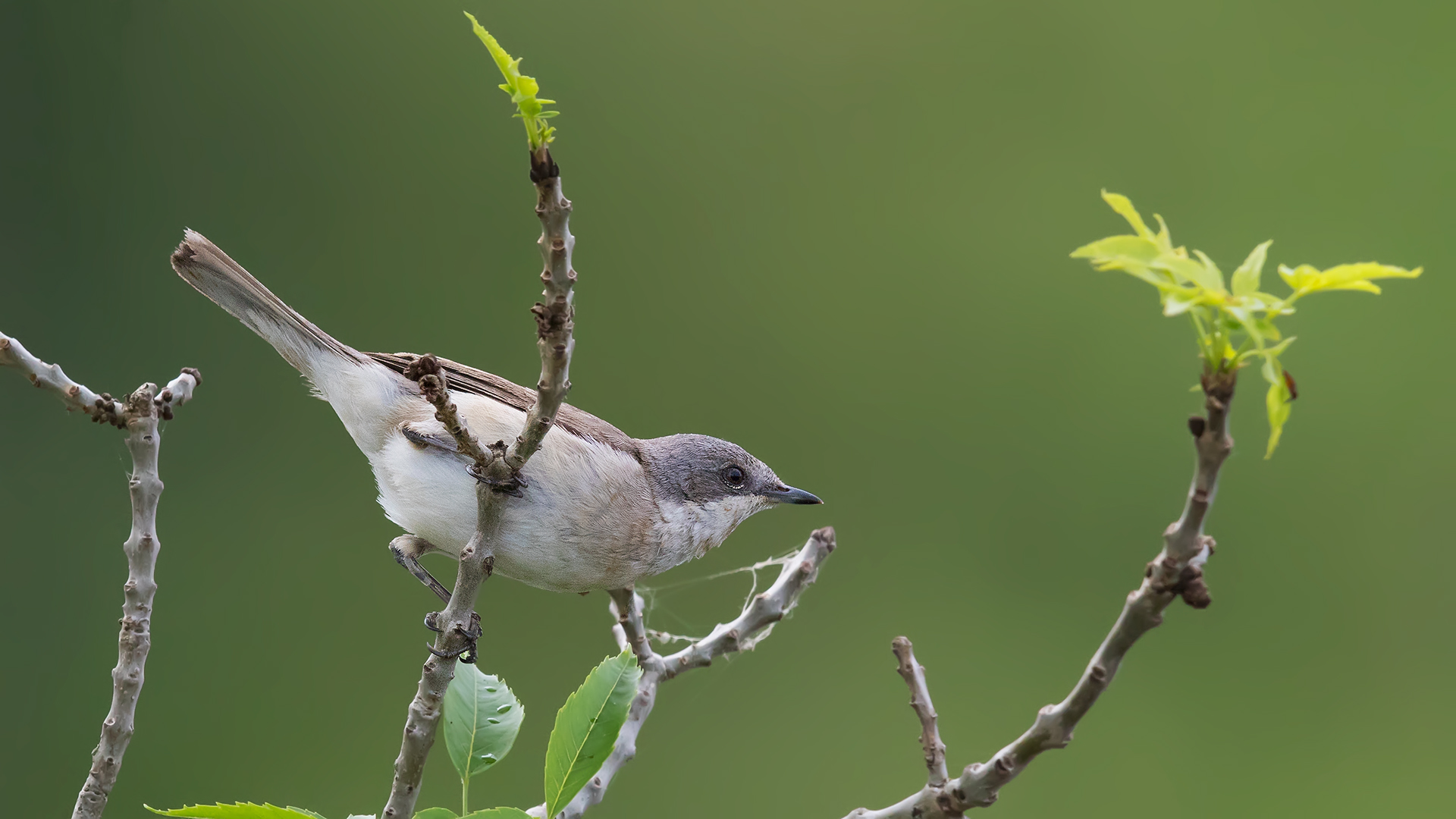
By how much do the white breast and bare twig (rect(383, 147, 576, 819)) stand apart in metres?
0.15

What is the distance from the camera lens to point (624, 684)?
112cm

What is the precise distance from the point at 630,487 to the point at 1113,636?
107cm

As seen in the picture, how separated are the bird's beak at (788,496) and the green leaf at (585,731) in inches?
38.8

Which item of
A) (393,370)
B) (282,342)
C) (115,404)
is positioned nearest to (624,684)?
(115,404)

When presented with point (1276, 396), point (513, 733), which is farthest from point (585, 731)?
point (1276, 396)

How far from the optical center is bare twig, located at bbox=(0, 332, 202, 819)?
3.87ft

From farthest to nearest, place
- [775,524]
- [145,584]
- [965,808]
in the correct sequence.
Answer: [775,524]
[145,584]
[965,808]

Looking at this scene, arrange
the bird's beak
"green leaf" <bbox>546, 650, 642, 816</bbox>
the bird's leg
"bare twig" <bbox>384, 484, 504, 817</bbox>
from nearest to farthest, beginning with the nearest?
"green leaf" <bbox>546, 650, 642, 816</bbox> → "bare twig" <bbox>384, 484, 504, 817</bbox> → the bird's leg → the bird's beak

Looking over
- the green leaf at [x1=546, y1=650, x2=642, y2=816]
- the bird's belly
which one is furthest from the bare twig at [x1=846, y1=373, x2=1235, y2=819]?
the bird's belly

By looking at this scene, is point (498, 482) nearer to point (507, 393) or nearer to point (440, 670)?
point (440, 670)

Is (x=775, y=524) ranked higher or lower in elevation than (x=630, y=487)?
higher

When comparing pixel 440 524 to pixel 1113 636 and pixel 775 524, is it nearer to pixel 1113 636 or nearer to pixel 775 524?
pixel 1113 636

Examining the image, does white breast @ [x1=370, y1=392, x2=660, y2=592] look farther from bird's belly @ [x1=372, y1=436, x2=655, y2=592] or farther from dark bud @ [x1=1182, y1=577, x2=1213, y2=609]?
dark bud @ [x1=1182, y1=577, x2=1213, y2=609]

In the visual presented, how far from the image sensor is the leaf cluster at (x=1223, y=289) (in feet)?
2.09
